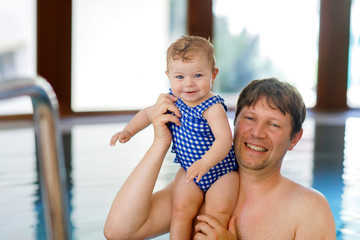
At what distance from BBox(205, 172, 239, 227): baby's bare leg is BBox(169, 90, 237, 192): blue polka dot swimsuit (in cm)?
3

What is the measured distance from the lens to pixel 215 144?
1.59 metres

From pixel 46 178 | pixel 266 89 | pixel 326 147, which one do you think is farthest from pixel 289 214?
pixel 326 147

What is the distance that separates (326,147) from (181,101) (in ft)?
12.7

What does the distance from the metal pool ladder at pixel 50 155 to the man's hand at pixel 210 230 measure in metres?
0.75

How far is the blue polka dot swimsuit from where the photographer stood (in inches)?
66.1

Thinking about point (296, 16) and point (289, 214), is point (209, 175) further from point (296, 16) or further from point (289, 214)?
point (296, 16)

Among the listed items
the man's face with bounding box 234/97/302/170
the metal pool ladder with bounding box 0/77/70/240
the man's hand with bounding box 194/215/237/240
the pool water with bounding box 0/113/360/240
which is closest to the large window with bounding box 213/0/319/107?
the pool water with bounding box 0/113/360/240

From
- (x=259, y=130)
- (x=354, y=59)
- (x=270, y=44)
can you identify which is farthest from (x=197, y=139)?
(x=354, y=59)

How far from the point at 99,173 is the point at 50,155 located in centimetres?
291

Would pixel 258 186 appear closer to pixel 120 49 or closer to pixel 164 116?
pixel 164 116

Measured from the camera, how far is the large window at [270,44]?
931 centimetres

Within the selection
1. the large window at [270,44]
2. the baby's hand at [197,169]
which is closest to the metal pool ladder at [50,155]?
the baby's hand at [197,169]

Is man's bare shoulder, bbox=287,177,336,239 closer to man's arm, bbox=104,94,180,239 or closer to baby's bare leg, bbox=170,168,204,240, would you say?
baby's bare leg, bbox=170,168,204,240

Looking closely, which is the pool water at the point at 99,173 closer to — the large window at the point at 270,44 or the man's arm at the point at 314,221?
the man's arm at the point at 314,221
